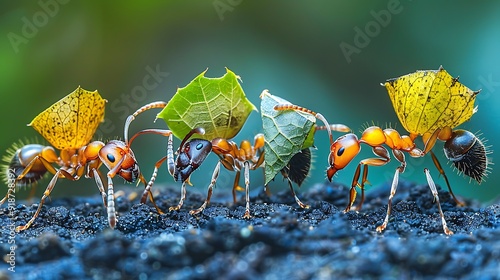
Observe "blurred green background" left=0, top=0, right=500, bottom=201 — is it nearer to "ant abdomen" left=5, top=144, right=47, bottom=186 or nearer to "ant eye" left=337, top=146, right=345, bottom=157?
"ant abdomen" left=5, top=144, right=47, bottom=186

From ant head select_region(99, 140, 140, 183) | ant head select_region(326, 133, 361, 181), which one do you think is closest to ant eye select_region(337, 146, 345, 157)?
ant head select_region(326, 133, 361, 181)

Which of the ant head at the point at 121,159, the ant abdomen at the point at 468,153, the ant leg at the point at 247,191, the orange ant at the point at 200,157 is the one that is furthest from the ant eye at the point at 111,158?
the ant abdomen at the point at 468,153

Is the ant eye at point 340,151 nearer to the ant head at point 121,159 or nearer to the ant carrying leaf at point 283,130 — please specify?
the ant carrying leaf at point 283,130

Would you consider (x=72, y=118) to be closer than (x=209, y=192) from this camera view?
No

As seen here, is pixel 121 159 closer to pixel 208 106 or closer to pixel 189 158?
pixel 189 158

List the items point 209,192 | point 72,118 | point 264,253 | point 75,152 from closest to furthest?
point 264,253 → point 209,192 → point 72,118 → point 75,152

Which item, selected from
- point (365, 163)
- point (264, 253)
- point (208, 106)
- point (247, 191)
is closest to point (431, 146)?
point (365, 163)

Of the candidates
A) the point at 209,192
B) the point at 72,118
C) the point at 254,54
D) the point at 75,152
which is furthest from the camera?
the point at 254,54
